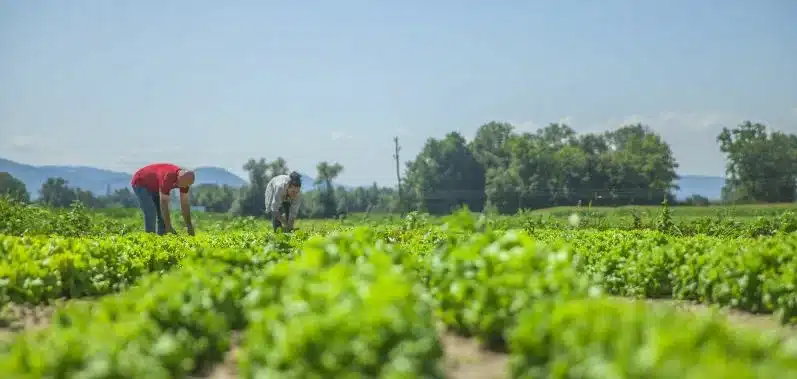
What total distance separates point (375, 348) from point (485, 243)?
232cm

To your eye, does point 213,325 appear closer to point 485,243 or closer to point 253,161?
point 485,243

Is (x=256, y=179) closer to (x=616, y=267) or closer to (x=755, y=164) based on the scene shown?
(x=755, y=164)

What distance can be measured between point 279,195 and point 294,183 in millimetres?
414

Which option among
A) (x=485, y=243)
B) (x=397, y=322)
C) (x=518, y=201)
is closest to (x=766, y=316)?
(x=485, y=243)

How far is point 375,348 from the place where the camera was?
400cm

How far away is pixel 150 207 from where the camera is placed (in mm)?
13797

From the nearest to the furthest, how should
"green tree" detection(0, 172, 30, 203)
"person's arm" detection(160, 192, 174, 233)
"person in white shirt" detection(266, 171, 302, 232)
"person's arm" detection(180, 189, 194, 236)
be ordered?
"person's arm" detection(160, 192, 174, 233)
"person's arm" detection(180, 189, 194, 236)
"person in white shirt" detection(266, 171, 302, 232)
"green tree" detection(0, 172, 30, 203)

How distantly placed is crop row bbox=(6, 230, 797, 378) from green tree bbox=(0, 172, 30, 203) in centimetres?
1628

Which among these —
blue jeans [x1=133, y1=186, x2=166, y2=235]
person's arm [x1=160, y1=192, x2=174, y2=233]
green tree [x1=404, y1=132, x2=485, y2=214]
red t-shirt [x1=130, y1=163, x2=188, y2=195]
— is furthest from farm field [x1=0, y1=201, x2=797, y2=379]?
green tree [x1=404, y1=132, x2=485, y2=214]

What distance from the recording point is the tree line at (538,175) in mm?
87562

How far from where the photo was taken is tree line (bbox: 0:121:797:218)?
87562mm

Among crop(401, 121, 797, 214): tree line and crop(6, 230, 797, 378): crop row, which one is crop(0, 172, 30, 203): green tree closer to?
crop(6, 230, 797, 378): crop row

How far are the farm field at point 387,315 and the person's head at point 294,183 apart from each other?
4725 millimetres

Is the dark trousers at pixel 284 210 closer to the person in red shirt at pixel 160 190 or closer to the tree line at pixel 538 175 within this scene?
the person in red shirt at pixel 160 190
